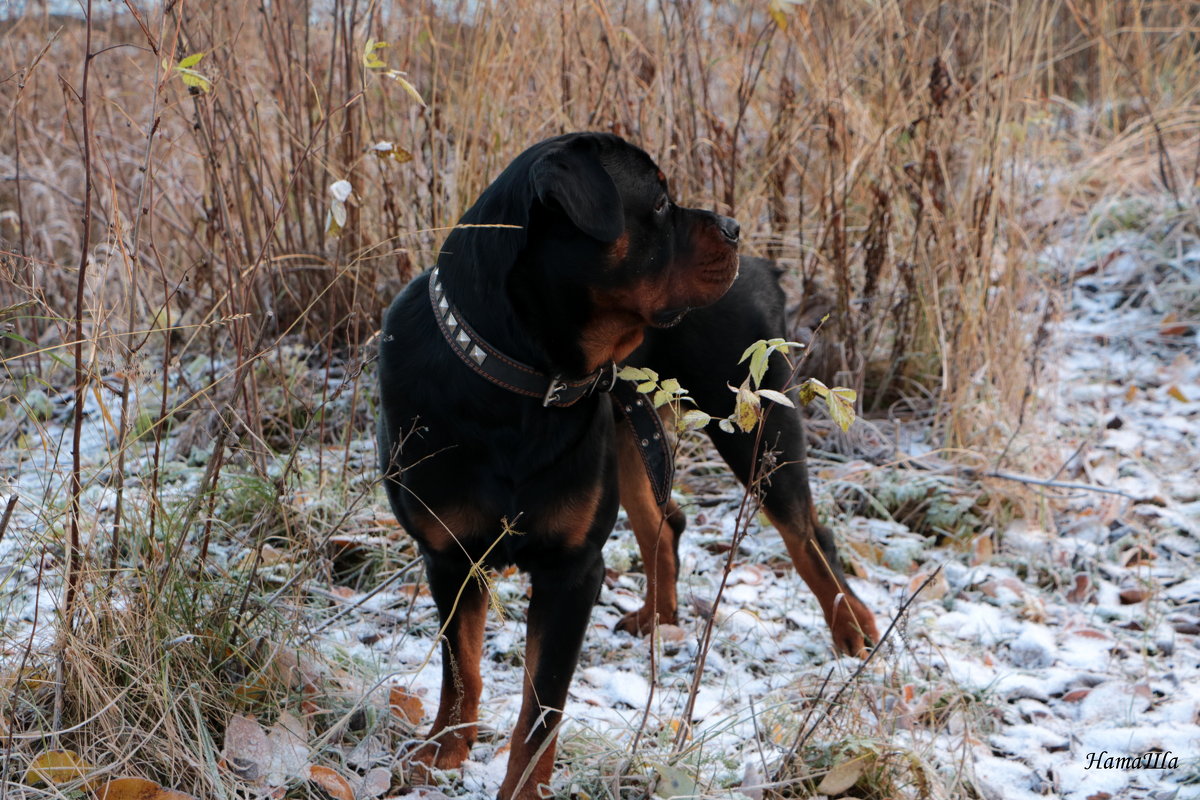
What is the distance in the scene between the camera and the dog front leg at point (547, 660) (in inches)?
89.3

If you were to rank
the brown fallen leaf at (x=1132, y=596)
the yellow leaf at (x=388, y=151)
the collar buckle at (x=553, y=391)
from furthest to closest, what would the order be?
the brown fallen leaf at (x=1132, y=596) < the yellow leaf at (x=388, y=151) < the collar buckle at (x=553, y=391)

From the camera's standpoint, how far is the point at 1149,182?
260 inches

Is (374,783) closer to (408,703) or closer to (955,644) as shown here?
(408,703)

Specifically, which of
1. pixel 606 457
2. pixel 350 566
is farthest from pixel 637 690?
pixel 350 566

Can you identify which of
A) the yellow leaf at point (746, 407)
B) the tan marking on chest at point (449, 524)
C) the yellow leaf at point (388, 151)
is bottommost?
the tan marking on chest at point (449, 524)

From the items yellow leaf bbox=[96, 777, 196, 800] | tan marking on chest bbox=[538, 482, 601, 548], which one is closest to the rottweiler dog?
tan marking on chest bbox=[538, 482, 601, 548]

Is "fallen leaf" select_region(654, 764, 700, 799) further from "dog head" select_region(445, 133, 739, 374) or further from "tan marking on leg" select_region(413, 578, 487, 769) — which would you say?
"dog head" select_region(445, 133, 739, 374)

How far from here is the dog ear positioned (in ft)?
6.65

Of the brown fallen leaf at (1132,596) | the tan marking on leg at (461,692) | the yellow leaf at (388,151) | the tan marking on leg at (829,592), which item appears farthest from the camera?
the brown fallen leaf at (1132,596)

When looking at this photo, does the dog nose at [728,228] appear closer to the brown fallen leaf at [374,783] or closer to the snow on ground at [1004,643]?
the snow on ground at [1004,643]

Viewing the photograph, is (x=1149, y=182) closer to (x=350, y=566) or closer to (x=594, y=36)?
(x=594, y=36)

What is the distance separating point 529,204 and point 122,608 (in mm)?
1204

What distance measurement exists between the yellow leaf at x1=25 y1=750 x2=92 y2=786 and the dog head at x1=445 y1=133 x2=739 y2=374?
3.88 feet

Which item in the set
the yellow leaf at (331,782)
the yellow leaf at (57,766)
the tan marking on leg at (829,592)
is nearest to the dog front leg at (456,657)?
the yellow leaf at (331,782)
